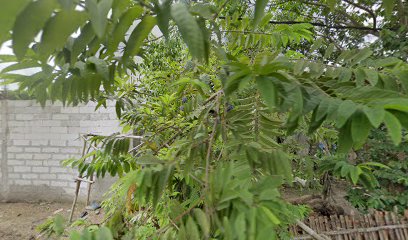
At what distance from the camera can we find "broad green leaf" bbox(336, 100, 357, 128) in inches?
19.8

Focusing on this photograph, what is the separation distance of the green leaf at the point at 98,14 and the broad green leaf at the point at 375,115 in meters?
0.40

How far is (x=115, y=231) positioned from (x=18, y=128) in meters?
4.57

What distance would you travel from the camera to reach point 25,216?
160 inches

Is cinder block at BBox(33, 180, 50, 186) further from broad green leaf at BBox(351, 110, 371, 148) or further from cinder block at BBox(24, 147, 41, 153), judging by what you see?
broad green leaf at BBox(351, 110, 371, 148)

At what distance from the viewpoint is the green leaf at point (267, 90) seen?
0.55 meters

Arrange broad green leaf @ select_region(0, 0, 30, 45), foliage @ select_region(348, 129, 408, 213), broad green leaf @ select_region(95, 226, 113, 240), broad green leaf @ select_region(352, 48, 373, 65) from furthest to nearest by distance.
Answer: foliage @ select_region(348, 129, 408, 213) < broad green leaf @ select_region(352, 48, 373, 65) < broad green leaf @ select_region(95, 226, 113, 240) < broad green leaf @ select_region(0, 0, 30, 45)

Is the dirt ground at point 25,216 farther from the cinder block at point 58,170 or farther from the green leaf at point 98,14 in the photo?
the green leaf at point 98,14

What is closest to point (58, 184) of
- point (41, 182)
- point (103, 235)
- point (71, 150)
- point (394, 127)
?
point (41, 182)

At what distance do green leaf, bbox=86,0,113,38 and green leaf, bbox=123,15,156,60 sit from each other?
0.12 meters

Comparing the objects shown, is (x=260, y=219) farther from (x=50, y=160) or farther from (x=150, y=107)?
(x=50, y=160)

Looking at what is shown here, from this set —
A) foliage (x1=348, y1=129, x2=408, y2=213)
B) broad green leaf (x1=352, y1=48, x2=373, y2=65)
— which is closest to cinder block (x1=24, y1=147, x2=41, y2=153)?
foliage (x1=348, y1=129, x2=408, y2=213)

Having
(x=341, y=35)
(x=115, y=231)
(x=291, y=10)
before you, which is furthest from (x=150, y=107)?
(x=341, y=35)

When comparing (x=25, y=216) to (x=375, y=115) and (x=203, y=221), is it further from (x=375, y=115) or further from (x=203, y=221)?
(x=375, y=115)

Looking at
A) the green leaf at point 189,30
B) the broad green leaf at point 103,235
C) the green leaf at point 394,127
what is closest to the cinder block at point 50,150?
the broad green leaf at point 103,235
